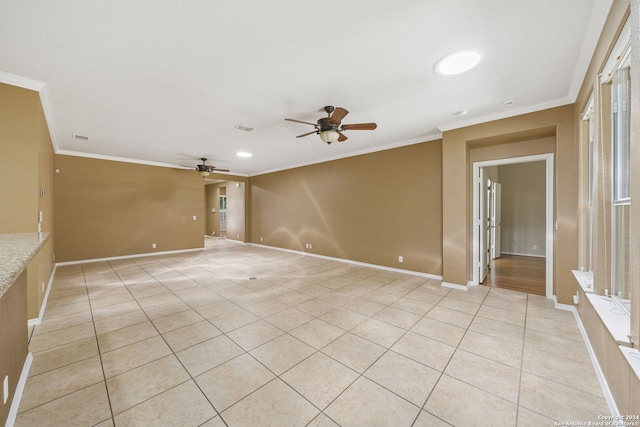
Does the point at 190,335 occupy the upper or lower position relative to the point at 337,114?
lower

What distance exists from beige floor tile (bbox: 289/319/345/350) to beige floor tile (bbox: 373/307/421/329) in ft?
2.03

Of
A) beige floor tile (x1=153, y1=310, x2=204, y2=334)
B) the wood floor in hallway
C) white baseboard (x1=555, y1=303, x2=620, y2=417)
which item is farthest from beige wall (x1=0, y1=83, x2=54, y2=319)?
the wood floor in hallway

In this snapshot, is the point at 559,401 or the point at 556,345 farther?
the point at 556,345

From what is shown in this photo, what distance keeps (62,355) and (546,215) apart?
19.7 ft

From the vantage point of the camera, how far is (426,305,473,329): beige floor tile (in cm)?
272

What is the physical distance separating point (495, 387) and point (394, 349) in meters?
0.76

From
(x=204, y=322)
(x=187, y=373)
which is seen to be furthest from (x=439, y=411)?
(x=204, y=322)

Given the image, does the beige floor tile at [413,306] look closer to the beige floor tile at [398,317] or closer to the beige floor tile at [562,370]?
the beige floor tile at [398,317]

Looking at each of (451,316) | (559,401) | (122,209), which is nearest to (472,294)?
(451,316)

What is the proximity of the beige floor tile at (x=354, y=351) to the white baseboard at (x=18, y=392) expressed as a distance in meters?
2.03

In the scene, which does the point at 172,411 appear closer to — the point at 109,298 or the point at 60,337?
the point at 60,337

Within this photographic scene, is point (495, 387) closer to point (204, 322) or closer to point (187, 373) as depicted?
point (187, 373)

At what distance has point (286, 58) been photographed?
2.15m

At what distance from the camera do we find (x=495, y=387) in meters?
1.74
